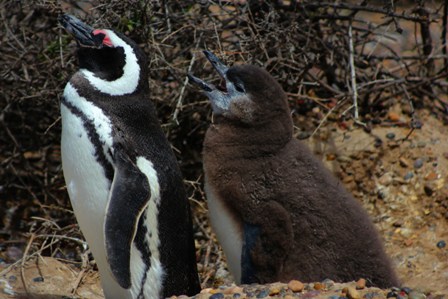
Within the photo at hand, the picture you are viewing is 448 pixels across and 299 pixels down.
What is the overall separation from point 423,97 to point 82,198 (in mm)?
2686

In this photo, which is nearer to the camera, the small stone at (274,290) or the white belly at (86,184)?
the small stone at (274,290)

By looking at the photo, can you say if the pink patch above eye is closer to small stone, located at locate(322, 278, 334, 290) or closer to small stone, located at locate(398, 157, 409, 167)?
small stone, located at locate(322, 278, 334, 290)

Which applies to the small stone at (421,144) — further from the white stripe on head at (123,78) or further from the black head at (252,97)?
the white stripe on head at (123,78)

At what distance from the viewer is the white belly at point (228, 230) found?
3.69 meters

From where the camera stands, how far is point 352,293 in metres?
3.19

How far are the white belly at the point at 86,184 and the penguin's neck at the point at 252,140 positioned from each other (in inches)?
20.5

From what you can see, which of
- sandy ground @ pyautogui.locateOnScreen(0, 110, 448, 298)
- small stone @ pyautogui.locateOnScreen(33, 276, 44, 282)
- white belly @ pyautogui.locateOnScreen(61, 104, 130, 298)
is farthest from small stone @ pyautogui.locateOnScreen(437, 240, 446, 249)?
small stone @ pyautogui.locateOnScreen(33, 276, 44, 282)

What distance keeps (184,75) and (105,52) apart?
1.13m

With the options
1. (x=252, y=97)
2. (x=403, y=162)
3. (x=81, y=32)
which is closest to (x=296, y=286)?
(x=252, y=97)

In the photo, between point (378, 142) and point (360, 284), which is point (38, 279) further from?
point (378, 142)

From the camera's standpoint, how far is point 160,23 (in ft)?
15.8

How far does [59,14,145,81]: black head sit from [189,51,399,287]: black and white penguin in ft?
1.57

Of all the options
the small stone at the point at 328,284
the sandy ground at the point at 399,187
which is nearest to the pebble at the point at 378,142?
the sandy ground at the point at 399,187

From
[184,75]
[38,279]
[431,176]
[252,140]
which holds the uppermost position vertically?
[252,140]
